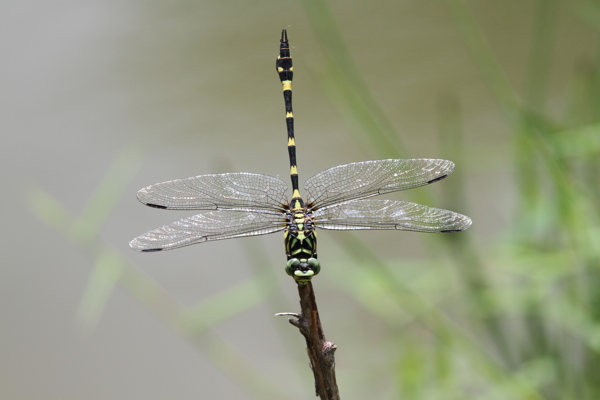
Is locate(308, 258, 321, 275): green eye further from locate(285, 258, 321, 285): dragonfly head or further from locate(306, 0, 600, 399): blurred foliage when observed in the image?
locate(306, 0, 600, 399): blurred foliage

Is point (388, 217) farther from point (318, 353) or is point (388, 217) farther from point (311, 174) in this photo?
point (311, 174)

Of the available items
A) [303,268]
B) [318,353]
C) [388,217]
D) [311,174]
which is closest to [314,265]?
[303,268]

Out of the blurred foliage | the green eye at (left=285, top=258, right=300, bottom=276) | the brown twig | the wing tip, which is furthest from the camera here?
the blurred foliage

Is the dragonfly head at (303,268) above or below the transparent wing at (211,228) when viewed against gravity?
below

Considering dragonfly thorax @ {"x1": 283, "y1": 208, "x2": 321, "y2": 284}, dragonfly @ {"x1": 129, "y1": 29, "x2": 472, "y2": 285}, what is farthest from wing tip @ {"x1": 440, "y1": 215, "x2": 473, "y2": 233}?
dragonfly thorax @ {"x1": 283, "y1": 208, "x2": 321, "y2": 284}

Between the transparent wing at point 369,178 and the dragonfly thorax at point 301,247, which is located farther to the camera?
the transparent wing at point 369,178

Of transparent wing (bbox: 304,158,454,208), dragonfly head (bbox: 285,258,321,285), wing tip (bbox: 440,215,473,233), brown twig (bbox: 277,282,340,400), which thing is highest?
transparent wing (bbox: 304,158,454,208)

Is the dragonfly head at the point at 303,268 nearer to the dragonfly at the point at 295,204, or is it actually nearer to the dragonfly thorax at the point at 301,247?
the dragonfly thorax at the point at 301,247

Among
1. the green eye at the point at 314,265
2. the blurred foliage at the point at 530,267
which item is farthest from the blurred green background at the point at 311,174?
the green eye at the point at 314,265
